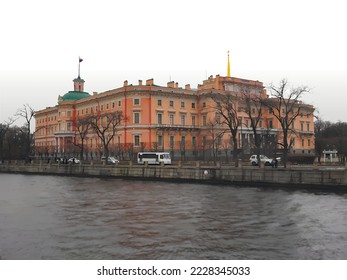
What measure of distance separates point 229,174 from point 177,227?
74.2 feet

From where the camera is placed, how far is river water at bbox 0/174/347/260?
47.9 feet

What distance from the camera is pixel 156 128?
80375mm

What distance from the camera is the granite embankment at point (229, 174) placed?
3381cm

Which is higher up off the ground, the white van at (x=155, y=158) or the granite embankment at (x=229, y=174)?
the white van at (x=155, y=158)

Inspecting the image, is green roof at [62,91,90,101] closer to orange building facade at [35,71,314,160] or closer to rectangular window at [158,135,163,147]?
orange building facade at [35,71,314,160]

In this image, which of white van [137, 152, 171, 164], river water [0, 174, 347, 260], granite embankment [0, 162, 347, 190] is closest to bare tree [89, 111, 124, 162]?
white van [137, 152, 171, 164]

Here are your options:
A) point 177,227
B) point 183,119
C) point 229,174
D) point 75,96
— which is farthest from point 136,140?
point 177,227

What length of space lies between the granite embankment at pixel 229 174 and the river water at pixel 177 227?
247cm

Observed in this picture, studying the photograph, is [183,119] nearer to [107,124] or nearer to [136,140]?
[136,140]

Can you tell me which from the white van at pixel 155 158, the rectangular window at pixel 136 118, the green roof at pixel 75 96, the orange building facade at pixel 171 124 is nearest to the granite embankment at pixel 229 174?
the white van at pixel 155 158

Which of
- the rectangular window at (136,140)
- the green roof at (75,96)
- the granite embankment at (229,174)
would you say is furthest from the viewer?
the green roof at (75,96)

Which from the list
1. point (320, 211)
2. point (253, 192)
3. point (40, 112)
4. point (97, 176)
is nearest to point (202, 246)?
point (320, 211)

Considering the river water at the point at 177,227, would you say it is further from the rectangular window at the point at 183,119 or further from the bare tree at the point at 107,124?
the rectangular window at the point at 183,119

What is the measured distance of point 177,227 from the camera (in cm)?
1911
